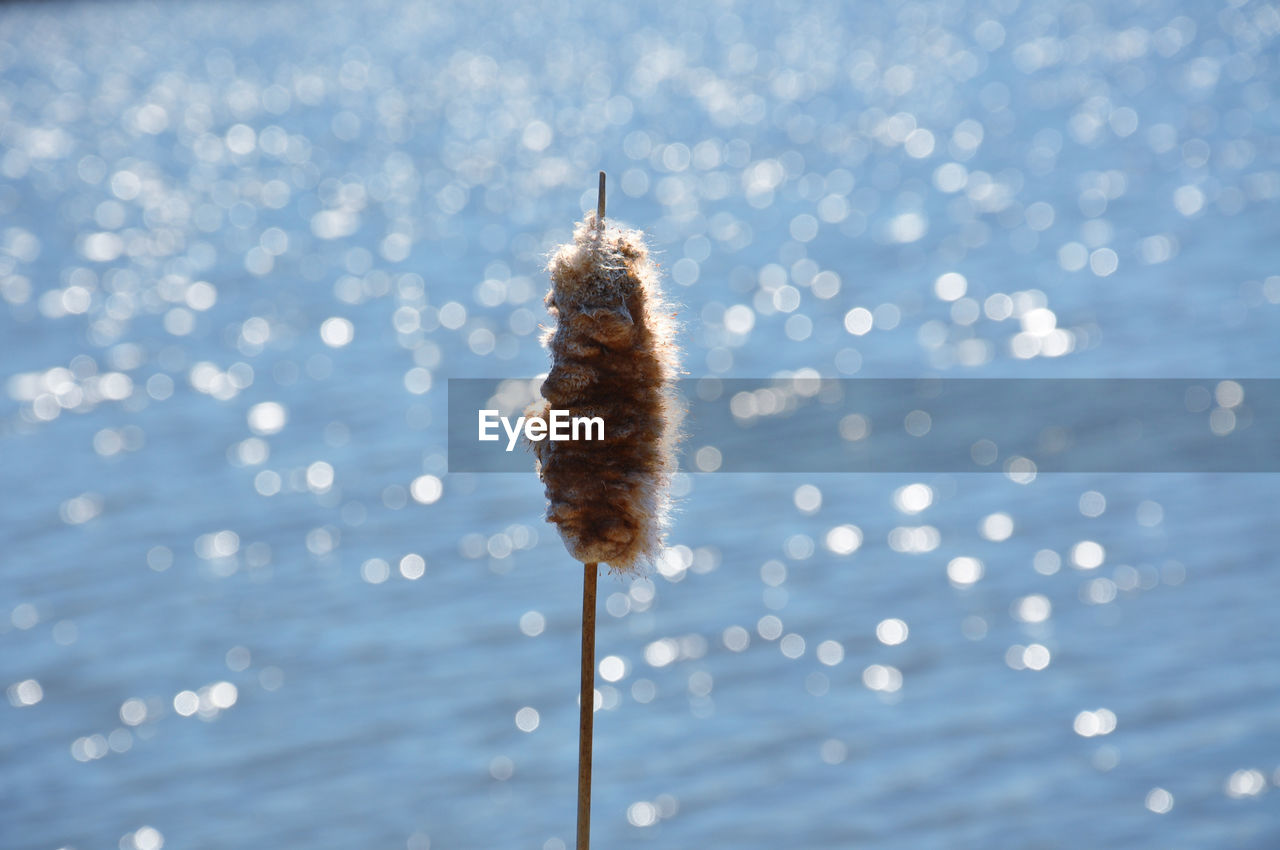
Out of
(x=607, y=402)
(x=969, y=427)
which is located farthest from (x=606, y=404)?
(x=969, y=427)

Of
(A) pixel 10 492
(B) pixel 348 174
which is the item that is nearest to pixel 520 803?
(A) pixel 10 492

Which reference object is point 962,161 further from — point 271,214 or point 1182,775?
point 1182,775

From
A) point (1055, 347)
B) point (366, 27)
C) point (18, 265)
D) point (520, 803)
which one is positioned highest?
point (366, 27)

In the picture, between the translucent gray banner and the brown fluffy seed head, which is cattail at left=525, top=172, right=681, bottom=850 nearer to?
the brown fluffy seed head

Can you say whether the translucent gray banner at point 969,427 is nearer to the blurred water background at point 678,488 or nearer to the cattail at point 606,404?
the blurred water background at point 678,488

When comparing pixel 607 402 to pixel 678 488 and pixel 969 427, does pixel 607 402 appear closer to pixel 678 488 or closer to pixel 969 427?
pixel 678 488

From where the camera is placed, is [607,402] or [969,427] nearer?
[607,402]

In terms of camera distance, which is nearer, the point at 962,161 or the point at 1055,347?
the point at 1055,347

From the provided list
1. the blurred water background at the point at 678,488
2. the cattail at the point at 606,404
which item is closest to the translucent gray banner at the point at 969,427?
the blurred water background at the point at 678,488
